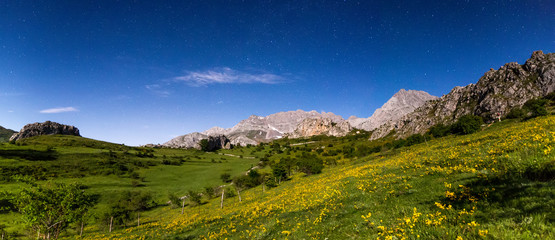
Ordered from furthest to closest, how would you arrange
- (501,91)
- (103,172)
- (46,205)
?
(501,91), (103,172), (46,205)

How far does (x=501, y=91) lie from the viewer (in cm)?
15175

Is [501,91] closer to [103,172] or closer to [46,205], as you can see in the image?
[46,205]

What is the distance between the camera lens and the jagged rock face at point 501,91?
136375mm

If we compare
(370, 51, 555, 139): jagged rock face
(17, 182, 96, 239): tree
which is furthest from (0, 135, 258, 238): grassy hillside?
(370, 51, 555, 139): jagged rock face

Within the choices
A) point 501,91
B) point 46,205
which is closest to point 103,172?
point 46,205

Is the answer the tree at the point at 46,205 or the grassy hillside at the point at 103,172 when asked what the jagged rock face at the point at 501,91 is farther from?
the tree at the point at 46,205

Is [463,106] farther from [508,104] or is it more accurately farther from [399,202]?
[399,202]

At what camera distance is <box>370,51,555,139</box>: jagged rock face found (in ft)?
447

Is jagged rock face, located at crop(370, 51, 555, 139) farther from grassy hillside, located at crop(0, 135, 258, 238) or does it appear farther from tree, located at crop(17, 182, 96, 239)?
tree, located at crop(17, 182, 96, 239)

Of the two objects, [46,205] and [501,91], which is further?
[501,91]

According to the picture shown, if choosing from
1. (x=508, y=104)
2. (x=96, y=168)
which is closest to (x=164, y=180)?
(x=96, y=168)

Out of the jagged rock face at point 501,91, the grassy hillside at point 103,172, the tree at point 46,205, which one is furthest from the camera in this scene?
the jagged rock face at point 501,91

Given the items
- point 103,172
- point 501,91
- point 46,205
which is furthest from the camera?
point 501,91

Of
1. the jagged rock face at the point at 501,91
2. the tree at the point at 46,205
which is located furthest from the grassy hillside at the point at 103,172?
the jagged rock face at the point at 501,91
